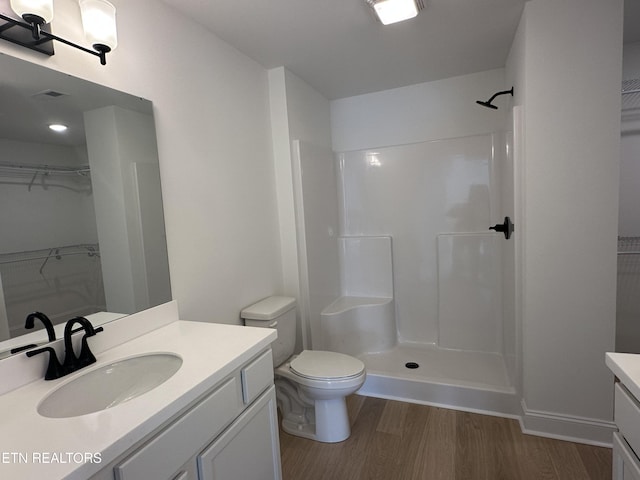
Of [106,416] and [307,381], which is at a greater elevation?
[106,416]

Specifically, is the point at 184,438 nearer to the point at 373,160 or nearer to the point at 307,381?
the point at 307,381

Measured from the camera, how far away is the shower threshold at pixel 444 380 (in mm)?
2184

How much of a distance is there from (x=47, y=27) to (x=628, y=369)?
2.02m

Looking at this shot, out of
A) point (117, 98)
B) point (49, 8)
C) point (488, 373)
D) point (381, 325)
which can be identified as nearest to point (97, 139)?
point (117, 98)

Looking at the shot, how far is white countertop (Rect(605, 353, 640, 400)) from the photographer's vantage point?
2.80 feet

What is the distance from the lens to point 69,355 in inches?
45.0

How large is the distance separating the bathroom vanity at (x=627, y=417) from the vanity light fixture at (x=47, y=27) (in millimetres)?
1869

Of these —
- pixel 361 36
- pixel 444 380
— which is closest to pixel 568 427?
pixel 444 380

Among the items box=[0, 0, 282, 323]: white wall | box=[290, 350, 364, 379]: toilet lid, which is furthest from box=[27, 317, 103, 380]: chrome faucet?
box=[290, 350, 364, 379]: toilet lid

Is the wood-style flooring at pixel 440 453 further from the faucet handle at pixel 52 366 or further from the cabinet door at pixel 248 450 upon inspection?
the faucet handle at pixel 52 366

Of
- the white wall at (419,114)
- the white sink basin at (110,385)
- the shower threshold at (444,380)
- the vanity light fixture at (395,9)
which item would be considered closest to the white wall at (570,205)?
the shower threshold at (444,380)

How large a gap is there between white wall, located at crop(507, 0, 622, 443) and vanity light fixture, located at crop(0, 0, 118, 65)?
187cm

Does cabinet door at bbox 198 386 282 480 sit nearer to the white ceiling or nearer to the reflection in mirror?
the reflection in mirror

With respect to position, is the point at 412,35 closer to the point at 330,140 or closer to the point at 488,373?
the point at 330,140
